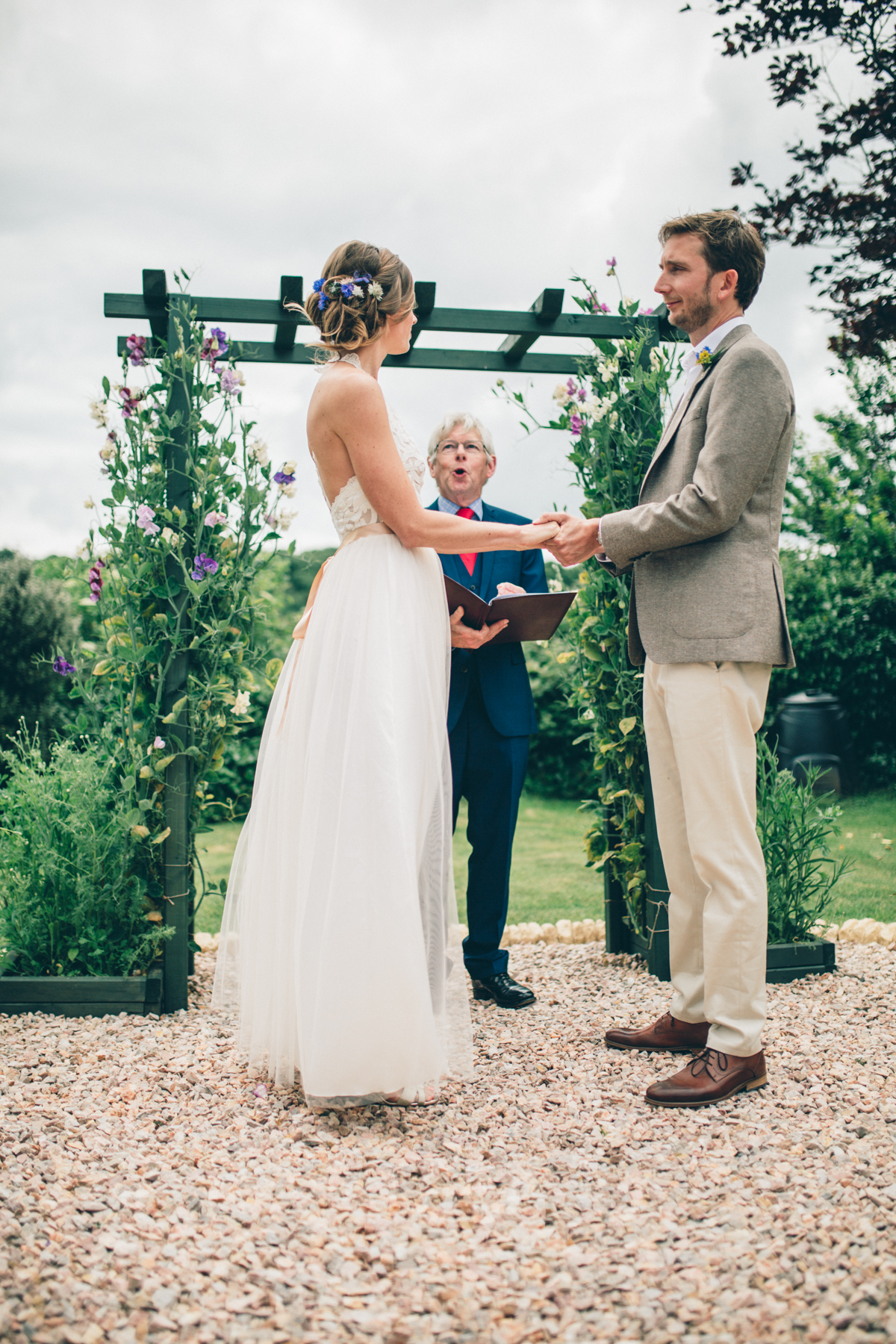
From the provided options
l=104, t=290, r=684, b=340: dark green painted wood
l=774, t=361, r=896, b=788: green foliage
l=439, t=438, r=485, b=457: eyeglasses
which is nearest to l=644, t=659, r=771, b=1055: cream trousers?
l=439, t=438, r=485, b=457: eyeglasses

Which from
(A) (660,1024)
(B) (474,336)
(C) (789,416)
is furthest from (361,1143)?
(B) (474,336)

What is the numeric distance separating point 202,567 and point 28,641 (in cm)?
547

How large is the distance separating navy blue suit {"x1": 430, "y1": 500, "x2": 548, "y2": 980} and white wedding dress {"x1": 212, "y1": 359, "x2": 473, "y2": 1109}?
2.47 ft

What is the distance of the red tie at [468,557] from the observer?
11.0 feet

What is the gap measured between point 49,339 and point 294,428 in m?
4.59

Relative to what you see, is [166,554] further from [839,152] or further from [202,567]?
[839,152]

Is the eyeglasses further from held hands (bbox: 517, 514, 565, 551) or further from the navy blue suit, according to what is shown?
held hands (bbox: 517, 514, 565, 551)

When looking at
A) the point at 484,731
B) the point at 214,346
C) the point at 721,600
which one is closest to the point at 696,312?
the point at 721,600

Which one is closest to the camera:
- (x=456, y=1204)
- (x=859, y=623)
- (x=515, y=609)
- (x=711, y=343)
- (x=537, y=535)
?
(x=456, y=1204)

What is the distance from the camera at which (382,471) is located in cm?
225

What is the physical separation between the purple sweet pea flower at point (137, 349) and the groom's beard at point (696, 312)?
1955mm

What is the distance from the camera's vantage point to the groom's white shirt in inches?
95.6

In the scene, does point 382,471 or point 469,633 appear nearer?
Result: point 382,471

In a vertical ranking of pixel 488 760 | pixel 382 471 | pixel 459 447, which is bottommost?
pixel 488 760
